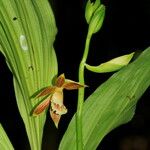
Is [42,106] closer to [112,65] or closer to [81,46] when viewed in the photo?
[112,65]

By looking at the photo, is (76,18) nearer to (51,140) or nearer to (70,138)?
(51,140)

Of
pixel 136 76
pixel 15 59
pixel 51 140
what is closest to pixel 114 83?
pixel 136 76

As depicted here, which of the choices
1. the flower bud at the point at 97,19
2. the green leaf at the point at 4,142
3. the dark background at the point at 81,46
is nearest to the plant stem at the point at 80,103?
the flower bud at the point at 97,19

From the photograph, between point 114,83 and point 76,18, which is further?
point 76,18

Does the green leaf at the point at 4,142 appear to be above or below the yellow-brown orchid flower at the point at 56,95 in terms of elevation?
below

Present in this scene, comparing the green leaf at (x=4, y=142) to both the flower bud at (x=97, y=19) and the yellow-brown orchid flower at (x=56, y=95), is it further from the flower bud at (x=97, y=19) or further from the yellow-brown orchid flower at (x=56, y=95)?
the flower bud at (x=97, y=19)
